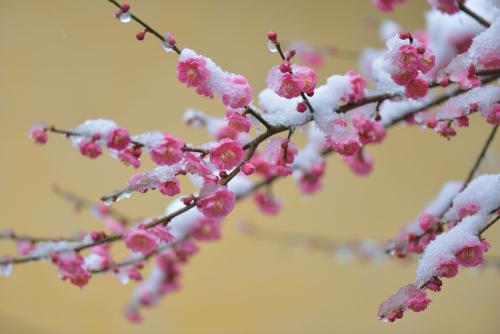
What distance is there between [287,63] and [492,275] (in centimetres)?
157

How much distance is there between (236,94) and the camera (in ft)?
1.56

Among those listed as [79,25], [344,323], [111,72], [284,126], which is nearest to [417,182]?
[344,323]

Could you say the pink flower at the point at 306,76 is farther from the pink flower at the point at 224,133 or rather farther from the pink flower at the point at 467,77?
the pink flower at the point at 224,133

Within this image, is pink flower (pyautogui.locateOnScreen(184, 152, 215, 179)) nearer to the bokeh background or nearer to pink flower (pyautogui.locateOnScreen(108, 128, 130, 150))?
pink flower (pyautogui.locateOnScreen(108, 128, 130, 150))

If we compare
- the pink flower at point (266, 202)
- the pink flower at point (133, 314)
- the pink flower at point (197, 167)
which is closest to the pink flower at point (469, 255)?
the pink flower at point (197, 167)

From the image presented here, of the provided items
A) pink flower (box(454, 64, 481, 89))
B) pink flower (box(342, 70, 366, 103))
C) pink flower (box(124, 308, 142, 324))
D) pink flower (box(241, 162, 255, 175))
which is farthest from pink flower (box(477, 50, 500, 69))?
pink flower (box(124, 308, 142, 324))

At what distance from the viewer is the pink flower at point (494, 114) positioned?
510 millimetres

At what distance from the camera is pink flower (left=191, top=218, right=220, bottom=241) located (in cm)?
81

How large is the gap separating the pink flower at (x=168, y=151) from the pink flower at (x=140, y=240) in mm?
80

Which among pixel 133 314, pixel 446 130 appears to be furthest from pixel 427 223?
pixel 133 314

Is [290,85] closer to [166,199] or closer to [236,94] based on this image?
[236,94]

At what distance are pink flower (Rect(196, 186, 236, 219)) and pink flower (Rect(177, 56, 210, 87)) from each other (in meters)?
0.10

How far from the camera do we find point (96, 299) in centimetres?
Result: 168

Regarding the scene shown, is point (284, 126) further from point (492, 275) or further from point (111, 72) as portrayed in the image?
point (492, 275)
